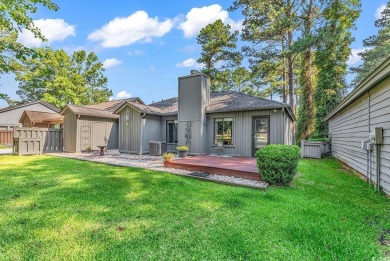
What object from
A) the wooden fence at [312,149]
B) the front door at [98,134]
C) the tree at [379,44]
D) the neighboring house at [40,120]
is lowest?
the wooden fence at [312,149]

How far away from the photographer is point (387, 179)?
431 centimetres

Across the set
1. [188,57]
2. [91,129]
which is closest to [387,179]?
[91,129]

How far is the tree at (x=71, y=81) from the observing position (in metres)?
27.0

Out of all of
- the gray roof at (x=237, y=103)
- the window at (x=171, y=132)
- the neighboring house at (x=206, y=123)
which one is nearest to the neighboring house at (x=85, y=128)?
the neighboring house at (x=206, y=123)

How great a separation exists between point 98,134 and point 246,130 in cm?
993

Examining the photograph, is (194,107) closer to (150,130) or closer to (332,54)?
(150,130)

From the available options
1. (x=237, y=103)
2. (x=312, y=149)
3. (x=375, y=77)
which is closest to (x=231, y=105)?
(x=237, y=103)

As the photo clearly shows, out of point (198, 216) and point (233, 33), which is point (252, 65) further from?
point (198, 216)

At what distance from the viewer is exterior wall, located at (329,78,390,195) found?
14.5 feet

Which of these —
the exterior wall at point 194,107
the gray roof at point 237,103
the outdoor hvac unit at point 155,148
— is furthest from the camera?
the outdoor hvac unit at point 155,148

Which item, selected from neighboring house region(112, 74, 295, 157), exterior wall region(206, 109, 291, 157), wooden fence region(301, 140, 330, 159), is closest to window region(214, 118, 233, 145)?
neighboring house region(112, 74, 295, 157)

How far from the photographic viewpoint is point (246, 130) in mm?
10016

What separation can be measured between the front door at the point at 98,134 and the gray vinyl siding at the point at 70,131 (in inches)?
46.1

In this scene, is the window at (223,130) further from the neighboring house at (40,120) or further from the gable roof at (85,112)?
the neighboring house at (40,120)
